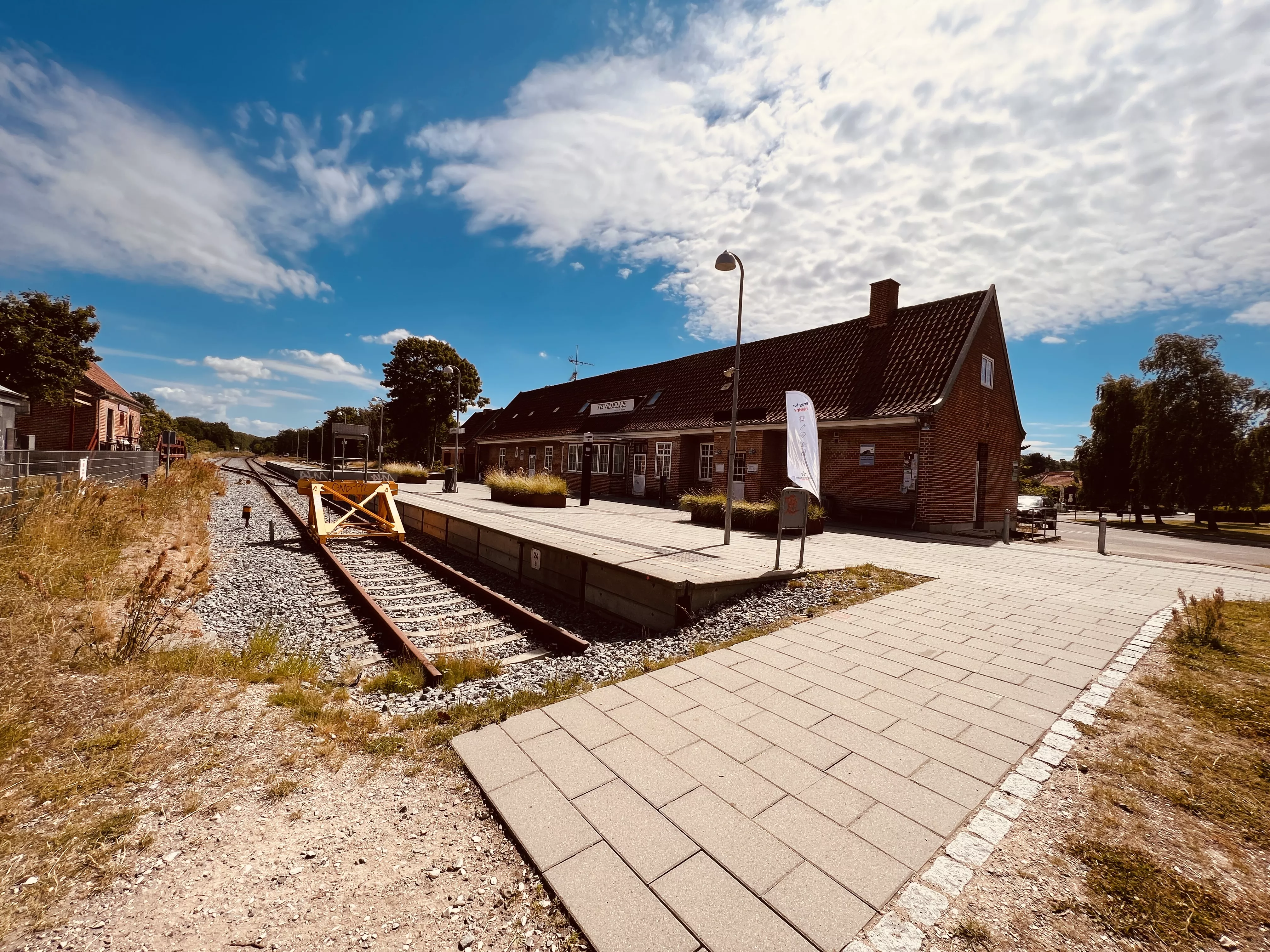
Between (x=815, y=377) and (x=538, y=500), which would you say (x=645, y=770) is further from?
(x=815, y=377)

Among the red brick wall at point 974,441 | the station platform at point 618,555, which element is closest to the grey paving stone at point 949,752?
the station platform at point 618,555

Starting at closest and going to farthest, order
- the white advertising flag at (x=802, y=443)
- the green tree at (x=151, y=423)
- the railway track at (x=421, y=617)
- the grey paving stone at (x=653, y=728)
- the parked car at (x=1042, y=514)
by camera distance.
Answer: the grey paving stone at (x=653, y=728) < the railway track at (x=421, y=617) < the white advertising flag at (x=802, y=443) < the parked car at (x=1042, y=514) < the green tree at (x=151, y=423)

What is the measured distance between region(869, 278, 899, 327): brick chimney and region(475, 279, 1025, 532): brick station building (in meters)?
0.04

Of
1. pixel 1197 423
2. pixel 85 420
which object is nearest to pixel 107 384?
pixel 85 420

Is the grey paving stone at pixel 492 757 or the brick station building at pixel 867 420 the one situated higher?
the brick station building at pixel 867 420

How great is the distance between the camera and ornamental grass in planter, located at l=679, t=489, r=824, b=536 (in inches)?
486

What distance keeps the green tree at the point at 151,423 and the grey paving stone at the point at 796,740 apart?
5046 centimetres

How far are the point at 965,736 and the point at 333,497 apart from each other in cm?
1619

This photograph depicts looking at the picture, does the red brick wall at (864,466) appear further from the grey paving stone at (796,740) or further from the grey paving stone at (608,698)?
the grey paving stone at (608,698)

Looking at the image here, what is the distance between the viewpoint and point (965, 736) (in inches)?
136

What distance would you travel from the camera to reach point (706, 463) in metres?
21.7

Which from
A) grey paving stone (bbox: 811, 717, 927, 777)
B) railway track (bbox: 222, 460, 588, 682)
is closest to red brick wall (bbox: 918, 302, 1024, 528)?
railway track (bbox: 222, 460, 588, 682)

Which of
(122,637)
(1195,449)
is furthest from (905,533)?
(1195,449)

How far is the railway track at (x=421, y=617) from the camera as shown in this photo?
19.7ft
